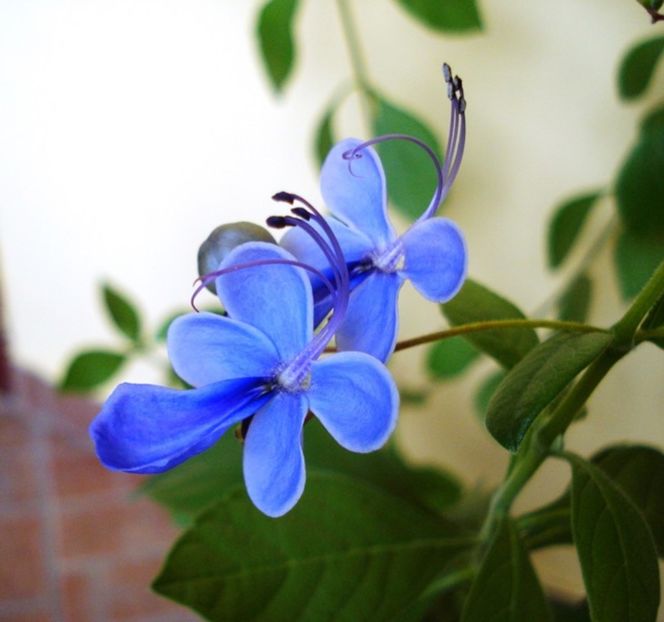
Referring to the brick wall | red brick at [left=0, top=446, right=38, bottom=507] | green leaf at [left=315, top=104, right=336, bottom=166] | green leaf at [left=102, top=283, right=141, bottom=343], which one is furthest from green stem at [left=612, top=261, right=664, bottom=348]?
red brick at [left=0, top=446, right=38, bottom=507]

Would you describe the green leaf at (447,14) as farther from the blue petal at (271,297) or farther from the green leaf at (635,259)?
the blue petal at (271,297)

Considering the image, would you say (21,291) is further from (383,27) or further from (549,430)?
(549,430)

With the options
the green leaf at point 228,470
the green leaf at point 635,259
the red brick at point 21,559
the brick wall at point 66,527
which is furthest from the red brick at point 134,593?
the green leaf at point 635,259

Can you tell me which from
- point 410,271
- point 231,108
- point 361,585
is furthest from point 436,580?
point 231,108

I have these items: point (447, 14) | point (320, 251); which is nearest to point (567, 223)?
point (447, 14)

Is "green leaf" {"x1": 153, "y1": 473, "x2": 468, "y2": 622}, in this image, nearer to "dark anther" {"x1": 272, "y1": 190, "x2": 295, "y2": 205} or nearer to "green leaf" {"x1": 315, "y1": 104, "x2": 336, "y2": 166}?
"dark anther" {"x1": 272, "y1": 190, "x2": 295, "y2": 205}

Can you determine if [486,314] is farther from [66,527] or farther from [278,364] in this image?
[66,527]
